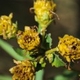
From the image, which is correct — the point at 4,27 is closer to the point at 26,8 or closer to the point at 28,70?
the point at 28,70

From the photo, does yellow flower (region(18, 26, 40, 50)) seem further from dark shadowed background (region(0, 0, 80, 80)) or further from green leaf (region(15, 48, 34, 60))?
dark shadowed background (region(0, 0, 80, 80))

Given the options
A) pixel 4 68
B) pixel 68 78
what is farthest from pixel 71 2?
pixel 68 78

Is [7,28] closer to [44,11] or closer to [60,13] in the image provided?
[44,11]

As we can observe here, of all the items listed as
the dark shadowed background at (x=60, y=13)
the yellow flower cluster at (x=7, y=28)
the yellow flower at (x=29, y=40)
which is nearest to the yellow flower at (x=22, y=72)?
the yellow flower at (x=29, y=40)

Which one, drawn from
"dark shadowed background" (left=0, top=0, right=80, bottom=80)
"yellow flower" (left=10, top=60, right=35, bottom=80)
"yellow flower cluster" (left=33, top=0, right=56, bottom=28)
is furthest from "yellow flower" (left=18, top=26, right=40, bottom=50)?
"dark shadowed background" (left=0, top=0, right=80, bottom=80)

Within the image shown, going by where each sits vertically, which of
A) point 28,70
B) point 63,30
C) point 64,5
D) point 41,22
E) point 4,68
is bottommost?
point 28,70

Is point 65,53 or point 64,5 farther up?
point 64,5
